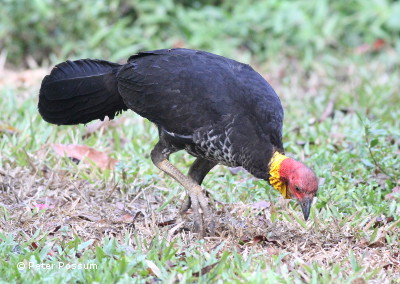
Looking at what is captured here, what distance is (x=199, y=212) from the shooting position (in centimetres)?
487

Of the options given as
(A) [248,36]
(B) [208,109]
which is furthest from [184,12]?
(B) [208,109]

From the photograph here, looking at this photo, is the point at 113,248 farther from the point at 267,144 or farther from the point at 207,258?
the point at 267,144

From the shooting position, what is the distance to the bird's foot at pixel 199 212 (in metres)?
4.84

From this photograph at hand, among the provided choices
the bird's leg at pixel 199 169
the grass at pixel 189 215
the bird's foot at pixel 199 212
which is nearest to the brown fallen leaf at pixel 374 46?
the grass at pixel 189 215

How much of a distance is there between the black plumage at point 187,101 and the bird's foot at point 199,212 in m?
0.26

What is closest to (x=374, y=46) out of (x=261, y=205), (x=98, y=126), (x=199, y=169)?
(x=98, y=126)

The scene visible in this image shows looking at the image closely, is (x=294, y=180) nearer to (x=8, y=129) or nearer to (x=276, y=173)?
(x=276, y=173)

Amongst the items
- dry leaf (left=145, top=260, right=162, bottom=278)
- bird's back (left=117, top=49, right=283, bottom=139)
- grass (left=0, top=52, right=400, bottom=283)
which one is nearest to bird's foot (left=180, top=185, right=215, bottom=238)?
grass (left=0, top=52, right=400, bottom=283)

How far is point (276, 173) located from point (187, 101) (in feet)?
2.57

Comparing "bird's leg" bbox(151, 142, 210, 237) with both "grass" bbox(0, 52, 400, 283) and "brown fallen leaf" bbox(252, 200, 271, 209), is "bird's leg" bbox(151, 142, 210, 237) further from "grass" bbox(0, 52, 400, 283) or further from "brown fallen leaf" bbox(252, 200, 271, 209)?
"brown fallen leaf" bbox(252, 200, 271, 209)

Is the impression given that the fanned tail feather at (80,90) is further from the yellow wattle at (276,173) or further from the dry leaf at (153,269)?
the dry leaf at (153,269)

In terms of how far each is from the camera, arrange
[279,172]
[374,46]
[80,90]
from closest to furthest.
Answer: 1. [279,172]
2. [80,90]
3. [374,46]

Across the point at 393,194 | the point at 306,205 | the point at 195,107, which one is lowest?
the point at 393,194

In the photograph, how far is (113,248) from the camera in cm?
430
